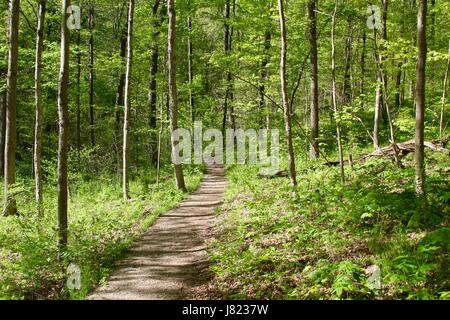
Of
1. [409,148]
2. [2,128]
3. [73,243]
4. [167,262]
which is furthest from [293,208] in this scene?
[2,128]

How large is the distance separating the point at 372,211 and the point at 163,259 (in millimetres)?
4955

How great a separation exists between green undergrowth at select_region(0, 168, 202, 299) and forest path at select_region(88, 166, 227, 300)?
1.11ft

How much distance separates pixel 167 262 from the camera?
29.3 ft

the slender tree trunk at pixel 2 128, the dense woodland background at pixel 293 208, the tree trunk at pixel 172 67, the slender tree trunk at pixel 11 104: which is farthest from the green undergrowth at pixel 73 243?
the slender tree trunk at pixel 2 128

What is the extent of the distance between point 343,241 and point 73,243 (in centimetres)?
643

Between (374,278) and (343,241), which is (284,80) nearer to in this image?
(343,241)

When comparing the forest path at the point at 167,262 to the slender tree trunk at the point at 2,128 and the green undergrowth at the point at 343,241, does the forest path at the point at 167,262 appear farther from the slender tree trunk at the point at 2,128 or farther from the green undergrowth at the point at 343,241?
the slender tree trunk at the point at 2,128

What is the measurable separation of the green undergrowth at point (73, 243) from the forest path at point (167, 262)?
0.34 m

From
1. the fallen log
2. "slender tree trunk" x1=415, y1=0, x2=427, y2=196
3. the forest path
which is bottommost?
the forest path

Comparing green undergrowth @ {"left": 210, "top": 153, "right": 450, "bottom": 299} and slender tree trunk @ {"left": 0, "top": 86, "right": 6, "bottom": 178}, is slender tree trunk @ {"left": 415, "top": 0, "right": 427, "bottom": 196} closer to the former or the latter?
green undergrowth @ {"left": 210, "top": 153, "right": 450, "bottom": 299}

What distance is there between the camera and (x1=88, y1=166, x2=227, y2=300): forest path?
288 inches

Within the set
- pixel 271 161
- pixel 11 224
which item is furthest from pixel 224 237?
pixel 271 161

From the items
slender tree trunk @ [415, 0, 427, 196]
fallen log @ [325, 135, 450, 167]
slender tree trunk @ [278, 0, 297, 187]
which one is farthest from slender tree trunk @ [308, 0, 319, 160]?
slender tree trunk @ [415, 0, 427, 196]
